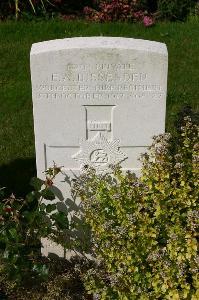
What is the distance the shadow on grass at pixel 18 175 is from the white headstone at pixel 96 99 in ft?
3.36

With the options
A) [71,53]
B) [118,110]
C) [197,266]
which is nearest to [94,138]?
[118,110]

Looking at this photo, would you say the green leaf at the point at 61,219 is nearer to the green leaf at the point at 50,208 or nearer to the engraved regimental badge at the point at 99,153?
the green leaf at the point at 50,208

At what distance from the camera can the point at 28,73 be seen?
7203 millimetres

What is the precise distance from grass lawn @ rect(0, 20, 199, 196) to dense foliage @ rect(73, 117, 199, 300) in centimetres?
156

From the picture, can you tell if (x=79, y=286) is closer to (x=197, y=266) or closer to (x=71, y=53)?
(x=197, y=266)

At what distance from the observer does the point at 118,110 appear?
3.92 m

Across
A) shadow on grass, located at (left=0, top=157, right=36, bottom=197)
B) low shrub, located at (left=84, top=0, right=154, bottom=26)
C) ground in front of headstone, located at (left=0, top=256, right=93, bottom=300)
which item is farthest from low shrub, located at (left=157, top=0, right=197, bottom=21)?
ground in front of headstone, located at (left=0, top=256, right=93, bottom=300)

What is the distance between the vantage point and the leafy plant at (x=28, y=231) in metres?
3.81

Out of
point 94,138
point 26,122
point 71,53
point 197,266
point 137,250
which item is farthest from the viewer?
point 26,122

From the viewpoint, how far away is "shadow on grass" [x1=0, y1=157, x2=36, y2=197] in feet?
16.9

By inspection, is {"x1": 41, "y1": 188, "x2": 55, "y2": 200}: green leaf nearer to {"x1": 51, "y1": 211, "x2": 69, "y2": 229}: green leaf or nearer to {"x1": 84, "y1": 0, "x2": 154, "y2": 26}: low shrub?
{"x1": 51, "y1": 211, "x2": 69, "y2": 229}: green leaf

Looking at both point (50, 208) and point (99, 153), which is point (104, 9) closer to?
point (99, 153)

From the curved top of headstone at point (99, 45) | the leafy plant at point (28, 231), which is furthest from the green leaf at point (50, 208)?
the curved top of headstone at point (99, 45)

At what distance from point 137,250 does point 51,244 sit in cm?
108
